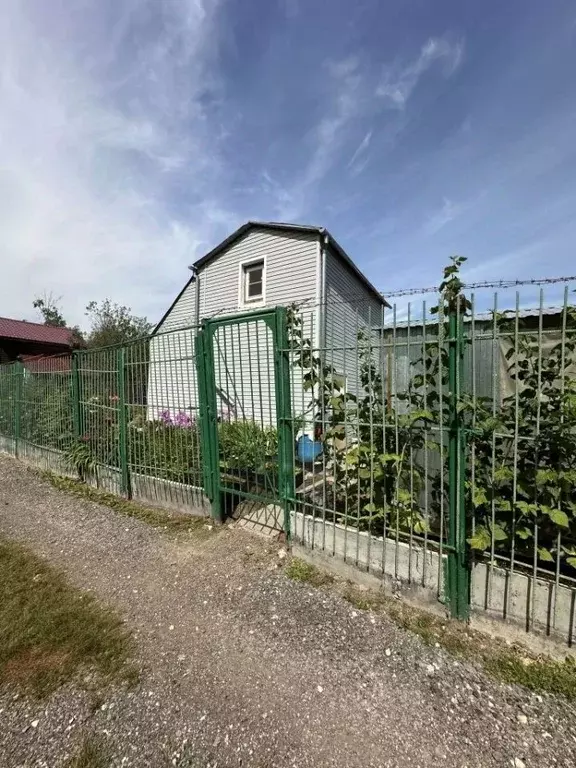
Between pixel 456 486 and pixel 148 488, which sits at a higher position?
pixel 456 486

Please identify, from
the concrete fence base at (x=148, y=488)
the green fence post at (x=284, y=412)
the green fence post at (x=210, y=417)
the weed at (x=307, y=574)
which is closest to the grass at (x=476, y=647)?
the weed at (x=307, y=574)

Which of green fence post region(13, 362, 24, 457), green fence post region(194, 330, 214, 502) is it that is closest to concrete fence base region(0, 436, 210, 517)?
green fence post region(194, 330, 214, 502)

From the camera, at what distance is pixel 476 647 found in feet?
7.47

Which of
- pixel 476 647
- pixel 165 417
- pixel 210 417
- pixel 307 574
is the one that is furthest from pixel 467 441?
pixel 165 417

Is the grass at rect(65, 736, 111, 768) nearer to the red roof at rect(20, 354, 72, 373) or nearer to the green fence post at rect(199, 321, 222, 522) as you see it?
the green fence post at rect(199, 321, 222, 522)

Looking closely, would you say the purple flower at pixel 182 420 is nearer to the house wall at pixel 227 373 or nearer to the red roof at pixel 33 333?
the house wall at pixel 227 373

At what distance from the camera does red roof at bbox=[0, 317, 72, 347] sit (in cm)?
1998

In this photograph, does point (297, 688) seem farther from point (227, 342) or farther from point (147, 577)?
point (227, 342)

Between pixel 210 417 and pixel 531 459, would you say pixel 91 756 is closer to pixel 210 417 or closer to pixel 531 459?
pixel 531 459

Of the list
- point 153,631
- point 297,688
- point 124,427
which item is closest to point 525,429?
point 297,688

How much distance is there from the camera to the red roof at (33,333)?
65.6 feet

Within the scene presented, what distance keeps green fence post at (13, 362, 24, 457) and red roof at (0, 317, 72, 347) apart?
1393 cm

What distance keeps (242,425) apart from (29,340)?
67.7 ft

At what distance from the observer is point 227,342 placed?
4.18 metres
